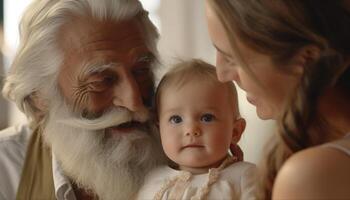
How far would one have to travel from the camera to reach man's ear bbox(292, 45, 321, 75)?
0.97 metres

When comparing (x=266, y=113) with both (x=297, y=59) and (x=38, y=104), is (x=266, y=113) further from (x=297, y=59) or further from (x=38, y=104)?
(x=38, y=104)

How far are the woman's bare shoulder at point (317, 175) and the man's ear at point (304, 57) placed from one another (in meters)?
0.14

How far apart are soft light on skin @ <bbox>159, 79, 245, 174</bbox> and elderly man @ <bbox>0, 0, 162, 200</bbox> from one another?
149mm

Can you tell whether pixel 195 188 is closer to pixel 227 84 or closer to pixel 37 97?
pixel 227 84

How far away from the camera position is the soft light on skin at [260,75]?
99cm

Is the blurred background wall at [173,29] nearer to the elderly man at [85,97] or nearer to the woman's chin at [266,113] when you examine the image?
the elderly man at [85,97]

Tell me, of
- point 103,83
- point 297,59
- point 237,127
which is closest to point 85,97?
point 103,83

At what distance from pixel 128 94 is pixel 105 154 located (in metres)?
0.16

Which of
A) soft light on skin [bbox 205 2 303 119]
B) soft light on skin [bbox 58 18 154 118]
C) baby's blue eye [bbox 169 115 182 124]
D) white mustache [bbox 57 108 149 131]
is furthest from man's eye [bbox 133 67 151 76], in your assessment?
soft light on skin [bbox 205 2 303 119]

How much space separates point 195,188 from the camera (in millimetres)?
1453

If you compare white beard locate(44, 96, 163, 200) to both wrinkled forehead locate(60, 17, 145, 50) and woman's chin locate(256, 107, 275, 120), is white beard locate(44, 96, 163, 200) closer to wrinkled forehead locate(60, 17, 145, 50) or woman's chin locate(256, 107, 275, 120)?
wrinkled forehead locate(60, 17, 145, 50)

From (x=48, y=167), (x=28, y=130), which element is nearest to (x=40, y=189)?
(x=48, y=167)

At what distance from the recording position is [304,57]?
0.98 metres

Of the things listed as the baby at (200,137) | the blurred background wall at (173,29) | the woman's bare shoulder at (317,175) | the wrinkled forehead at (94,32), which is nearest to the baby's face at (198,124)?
the baby at (200,137)
